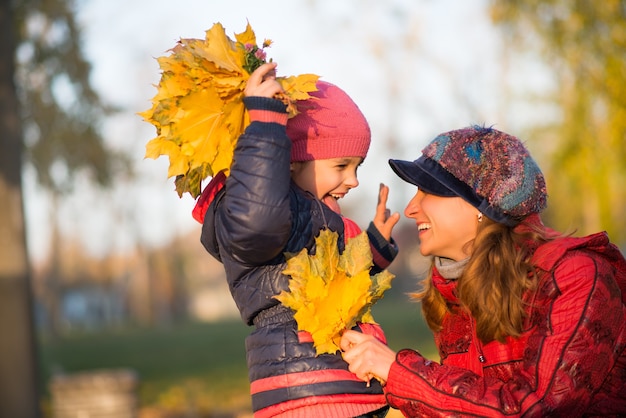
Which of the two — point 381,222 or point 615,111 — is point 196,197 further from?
point 615,111

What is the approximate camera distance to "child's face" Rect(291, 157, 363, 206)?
3.35 metres

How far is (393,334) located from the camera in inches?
771

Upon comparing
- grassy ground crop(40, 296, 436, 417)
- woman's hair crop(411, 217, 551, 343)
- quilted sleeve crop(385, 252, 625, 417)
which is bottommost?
quilted sleeve crop(385, 252, 625, 417)

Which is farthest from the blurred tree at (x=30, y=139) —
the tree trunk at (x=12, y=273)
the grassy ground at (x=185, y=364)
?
the grassy ground at (x=185, y=364)

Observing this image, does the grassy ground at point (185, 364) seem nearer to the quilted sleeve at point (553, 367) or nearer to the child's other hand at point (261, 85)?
the quilted sleeve at point (553, 367)

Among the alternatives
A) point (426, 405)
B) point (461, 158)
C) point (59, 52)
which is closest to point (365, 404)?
point (426, 405)

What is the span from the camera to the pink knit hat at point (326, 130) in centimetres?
331

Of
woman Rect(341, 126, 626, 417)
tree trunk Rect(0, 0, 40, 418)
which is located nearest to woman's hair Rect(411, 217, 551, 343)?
woman Rect(341, 126, 626, 417)

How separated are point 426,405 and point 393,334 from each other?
16.9 m

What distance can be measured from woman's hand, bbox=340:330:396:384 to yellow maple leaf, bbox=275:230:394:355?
0.05 m

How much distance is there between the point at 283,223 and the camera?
284 cm

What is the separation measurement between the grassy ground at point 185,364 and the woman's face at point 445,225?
12.1 feet

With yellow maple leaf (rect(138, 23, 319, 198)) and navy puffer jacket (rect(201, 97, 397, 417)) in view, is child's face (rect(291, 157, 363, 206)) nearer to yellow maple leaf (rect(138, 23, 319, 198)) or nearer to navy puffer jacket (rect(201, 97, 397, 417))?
navy puffer jacket (rect(201, 97, 397, 417))

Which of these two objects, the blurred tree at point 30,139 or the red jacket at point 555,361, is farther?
the blurred tree at point 30,139
